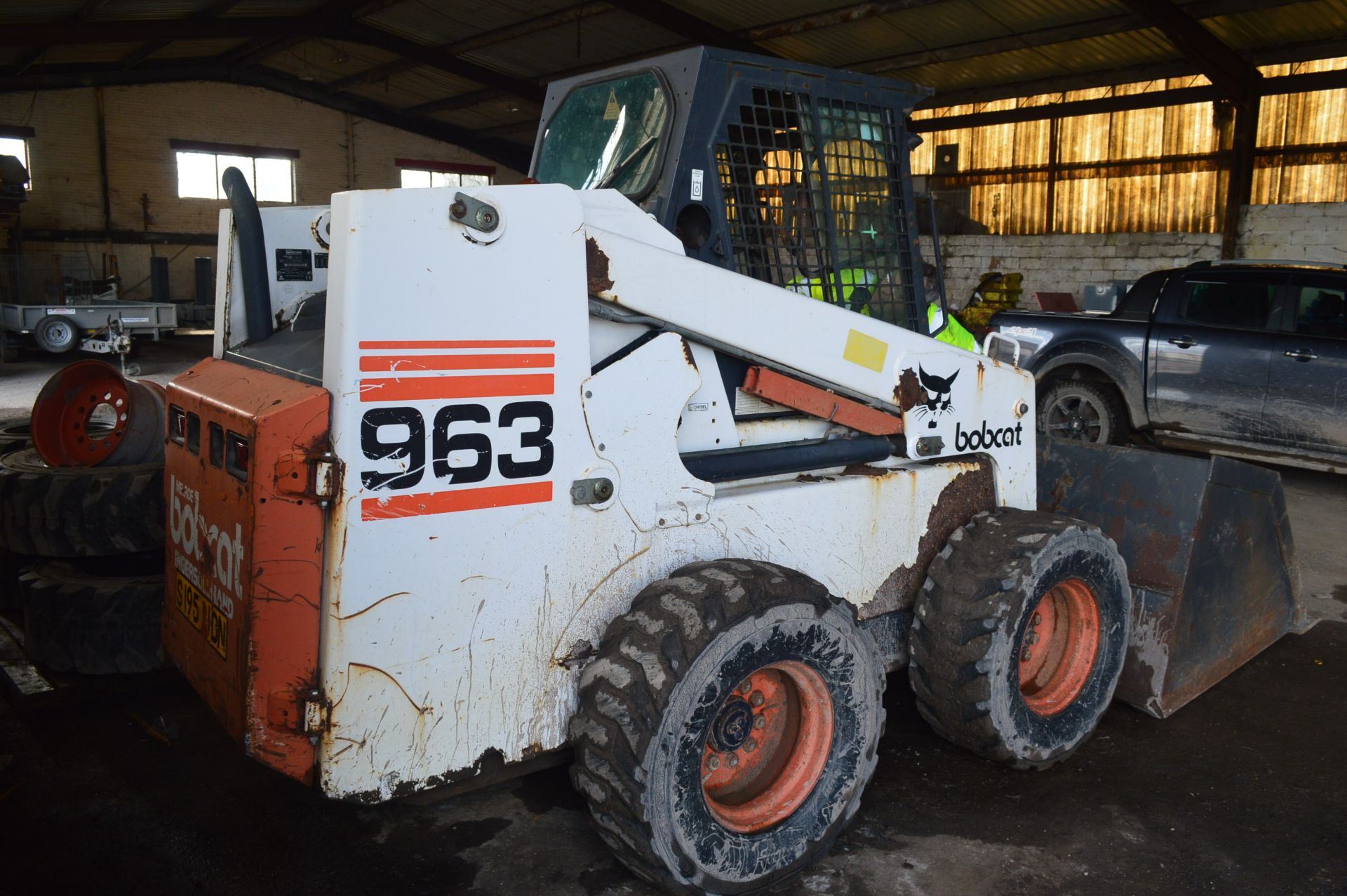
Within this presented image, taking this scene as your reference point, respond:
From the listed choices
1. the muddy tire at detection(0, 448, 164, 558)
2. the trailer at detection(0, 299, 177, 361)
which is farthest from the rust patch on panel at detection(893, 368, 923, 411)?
the trailer at detection(0, 299, 177, 361)

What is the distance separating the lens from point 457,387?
2.37 m

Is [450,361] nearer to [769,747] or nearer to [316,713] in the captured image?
[316,713]

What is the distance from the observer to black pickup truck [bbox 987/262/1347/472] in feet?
24.9

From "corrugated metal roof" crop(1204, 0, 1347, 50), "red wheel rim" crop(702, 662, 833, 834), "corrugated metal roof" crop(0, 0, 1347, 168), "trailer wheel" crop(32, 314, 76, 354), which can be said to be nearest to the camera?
"red wheel rim" crop(702, 662, 833, 834)

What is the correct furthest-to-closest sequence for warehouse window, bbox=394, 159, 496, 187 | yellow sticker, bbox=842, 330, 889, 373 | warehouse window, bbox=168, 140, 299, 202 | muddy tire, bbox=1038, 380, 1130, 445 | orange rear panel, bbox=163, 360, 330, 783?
1. warehouse window, bbox=394, 159, 496, 187
2. warehouse window, bbox=168, 140, 299, 202
3. muddy tire, bbox=1038, 380, 1130, 445
4. yellow sticker, bbox=842, 330, 889, 373
5. orange rear panel, bbox=163, 360, 330, 783

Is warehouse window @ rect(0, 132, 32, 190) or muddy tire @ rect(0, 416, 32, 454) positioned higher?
warehouse window @ rect(0, 132, 32, 190)

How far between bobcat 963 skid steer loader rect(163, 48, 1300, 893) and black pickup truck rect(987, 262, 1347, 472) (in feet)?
14.6

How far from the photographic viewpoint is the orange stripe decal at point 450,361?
2.28 metres

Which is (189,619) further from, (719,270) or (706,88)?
(706,88)

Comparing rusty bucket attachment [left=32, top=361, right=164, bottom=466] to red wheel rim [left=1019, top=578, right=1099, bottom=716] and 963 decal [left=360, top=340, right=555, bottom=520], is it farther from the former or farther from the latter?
red wheel rim [left=1019, top=578, right=1099, bottom=716]

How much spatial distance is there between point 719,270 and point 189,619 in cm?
173

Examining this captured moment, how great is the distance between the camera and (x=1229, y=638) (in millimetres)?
4254

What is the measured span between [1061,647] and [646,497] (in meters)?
1.87

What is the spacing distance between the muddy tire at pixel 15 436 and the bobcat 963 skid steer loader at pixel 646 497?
2433mm
